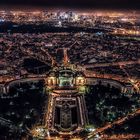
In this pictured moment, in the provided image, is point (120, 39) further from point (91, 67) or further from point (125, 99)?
point (125, 99)

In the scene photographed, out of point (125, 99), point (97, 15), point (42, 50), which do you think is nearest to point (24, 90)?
point (125, 99)

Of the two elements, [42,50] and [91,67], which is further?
[42,50]

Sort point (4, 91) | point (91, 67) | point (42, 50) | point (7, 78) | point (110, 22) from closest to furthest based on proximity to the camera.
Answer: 1. point (4, 91)
2. point (7, 78)
3. point (91, 67)
4. point (42, 50)
5. point (110, 22)

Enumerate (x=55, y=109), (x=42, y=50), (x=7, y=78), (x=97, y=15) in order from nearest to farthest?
(x=55, y=109)
(x=7, y=78)
(x=42, y=50)
(x=97, y=15)

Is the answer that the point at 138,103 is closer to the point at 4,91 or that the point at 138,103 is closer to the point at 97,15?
the point at 4,91

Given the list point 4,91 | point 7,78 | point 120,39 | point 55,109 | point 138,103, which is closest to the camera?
point 55,109

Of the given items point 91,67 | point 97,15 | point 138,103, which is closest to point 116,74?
point 91,67

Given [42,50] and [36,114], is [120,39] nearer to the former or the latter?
[42,50]

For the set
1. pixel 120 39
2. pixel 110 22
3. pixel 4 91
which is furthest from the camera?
pixel 110 22

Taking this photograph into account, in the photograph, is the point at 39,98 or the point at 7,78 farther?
the point at 7,78
